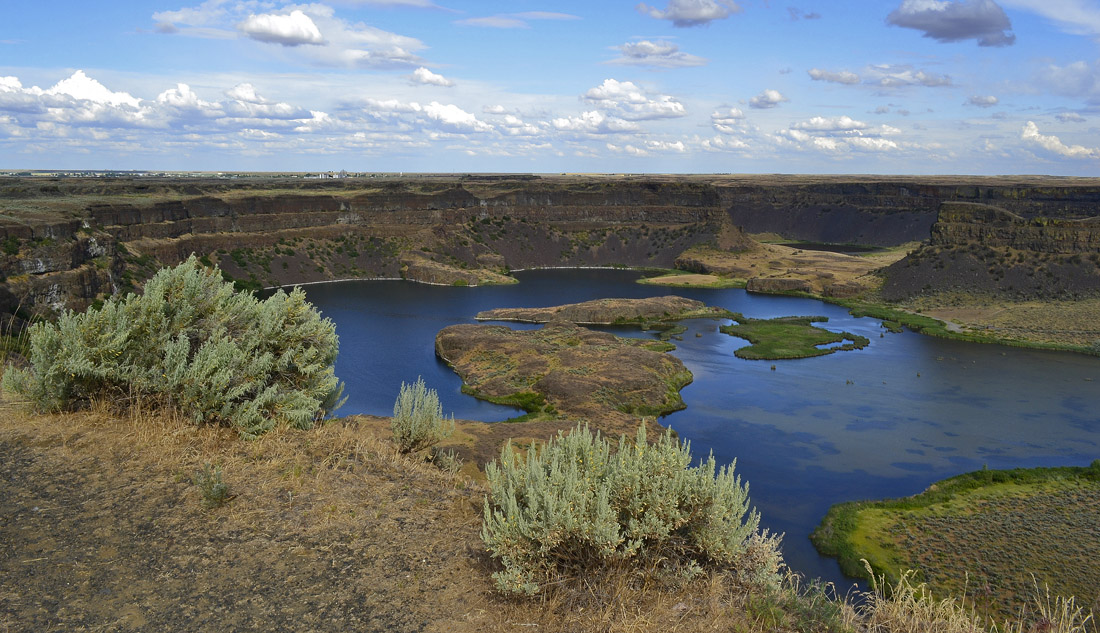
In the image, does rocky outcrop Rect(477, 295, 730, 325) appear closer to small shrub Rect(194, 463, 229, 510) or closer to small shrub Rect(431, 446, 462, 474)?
small shrub Rect(431, 446, 462, 474)

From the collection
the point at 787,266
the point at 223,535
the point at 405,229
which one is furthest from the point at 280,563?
the point at 405,229

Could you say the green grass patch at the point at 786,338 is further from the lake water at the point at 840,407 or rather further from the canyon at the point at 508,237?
the canyon at the point at 508,237

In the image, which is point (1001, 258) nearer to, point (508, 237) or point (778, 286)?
point (778, 286)

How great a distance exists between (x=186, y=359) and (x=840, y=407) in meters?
33.3

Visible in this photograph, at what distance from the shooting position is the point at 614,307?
2493 inches

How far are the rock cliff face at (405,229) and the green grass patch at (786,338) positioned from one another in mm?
28862

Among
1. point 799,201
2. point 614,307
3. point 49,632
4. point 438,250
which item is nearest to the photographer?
point 49,632

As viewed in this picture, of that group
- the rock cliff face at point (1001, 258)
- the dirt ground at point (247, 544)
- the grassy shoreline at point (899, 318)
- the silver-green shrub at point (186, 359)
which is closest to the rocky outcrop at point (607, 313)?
the grassy shoreline at point (899, 318)

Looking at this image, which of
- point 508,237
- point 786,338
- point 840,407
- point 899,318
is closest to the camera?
point 840,407

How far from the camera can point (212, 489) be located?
32.3 ft

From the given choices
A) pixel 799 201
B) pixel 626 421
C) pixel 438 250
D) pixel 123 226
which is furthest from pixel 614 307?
pixel 799 201

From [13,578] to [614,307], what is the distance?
5659 centimetres

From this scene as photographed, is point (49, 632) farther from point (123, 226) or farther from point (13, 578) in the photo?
point (123, 226)

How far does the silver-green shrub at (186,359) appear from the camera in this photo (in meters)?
12.0
